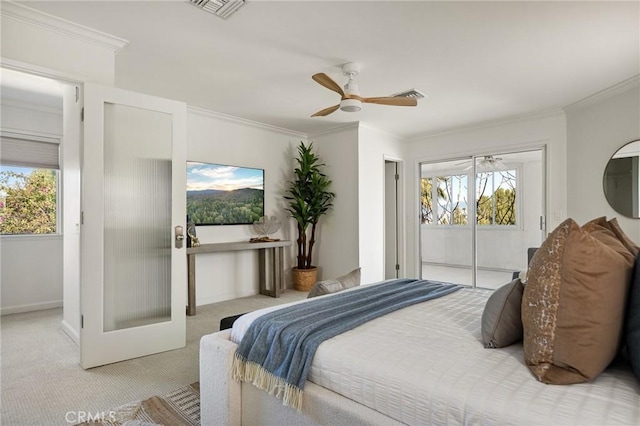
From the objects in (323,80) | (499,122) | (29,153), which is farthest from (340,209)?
(29,153)

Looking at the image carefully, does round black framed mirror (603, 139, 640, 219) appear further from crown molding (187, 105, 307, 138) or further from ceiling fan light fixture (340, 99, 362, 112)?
crown molding (187, 105, 307, 138)

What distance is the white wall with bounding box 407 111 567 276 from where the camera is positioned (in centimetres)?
441

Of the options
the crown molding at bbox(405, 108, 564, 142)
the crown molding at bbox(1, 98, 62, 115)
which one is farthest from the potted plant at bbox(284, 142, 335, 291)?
the crown molding at bbox(1, 98, 62, 115)

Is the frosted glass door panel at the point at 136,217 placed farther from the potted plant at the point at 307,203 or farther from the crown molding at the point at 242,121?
the potted plant at the point at 307,203

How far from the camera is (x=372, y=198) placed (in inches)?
209

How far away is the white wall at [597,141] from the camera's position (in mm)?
3543

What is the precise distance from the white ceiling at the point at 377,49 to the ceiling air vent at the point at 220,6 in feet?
0.19

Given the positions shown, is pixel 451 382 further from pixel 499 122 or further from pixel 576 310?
pixel 499 122

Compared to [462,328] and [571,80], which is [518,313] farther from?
[571,80]

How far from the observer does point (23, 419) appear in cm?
196

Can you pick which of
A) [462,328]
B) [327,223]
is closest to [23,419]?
[462,328]

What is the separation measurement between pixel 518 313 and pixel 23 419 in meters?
2.66

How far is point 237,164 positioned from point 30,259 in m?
2.81

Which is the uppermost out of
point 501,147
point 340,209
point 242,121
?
point 242,121
